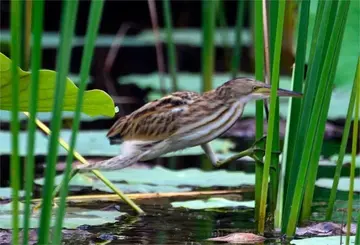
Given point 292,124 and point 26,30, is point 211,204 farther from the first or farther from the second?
point 26,30

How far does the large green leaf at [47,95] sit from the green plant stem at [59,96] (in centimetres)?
84

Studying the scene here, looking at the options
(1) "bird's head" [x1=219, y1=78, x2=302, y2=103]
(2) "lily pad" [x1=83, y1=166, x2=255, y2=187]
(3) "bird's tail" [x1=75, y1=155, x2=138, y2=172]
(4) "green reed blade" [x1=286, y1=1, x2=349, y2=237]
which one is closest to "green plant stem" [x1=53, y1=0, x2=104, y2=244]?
(4) "green reed blade" [x1=286, y1=1, x2=349, y2=237]

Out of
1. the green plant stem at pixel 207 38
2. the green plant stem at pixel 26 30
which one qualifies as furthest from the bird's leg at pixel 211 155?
the green plant stem at pixel 26 30

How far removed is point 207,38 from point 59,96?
16.0ft

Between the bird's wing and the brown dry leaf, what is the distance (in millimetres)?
682

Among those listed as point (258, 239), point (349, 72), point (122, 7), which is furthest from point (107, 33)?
point (258, 239)

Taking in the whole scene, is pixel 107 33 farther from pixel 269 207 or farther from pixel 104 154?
pixel 269 207

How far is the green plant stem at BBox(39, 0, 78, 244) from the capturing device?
2.04 m

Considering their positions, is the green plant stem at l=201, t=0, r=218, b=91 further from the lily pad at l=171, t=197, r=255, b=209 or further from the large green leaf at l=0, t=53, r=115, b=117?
the large green leaf at l=0, t=53, r=115, b=117

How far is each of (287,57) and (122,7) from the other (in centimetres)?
574

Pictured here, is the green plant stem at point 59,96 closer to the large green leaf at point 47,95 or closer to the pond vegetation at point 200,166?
the pond vegetation at point 200,166

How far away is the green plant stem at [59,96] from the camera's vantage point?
2.04m

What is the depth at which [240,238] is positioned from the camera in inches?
130

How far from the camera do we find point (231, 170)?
4.95 m
